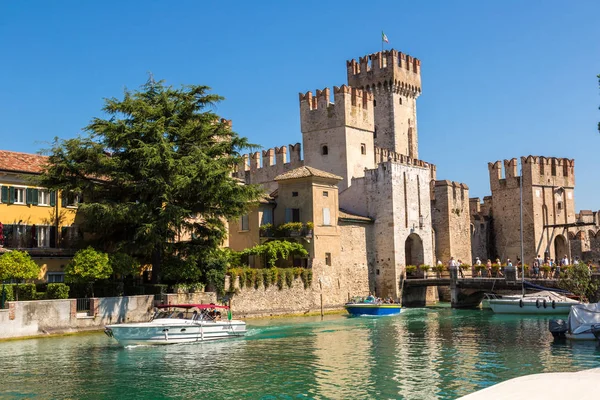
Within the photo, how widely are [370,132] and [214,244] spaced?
60.4 ft

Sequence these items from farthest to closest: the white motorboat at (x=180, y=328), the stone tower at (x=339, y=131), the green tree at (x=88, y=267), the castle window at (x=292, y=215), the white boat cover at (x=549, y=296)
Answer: the stone tower at (x=339, y=131) → the castle window at (x=292, y=215) → the white boat cover at (x=549, y=296) → the green tree at (x=88, y=267) → the white motorboat at (x=180, y=328)

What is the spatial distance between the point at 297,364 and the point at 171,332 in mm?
6700

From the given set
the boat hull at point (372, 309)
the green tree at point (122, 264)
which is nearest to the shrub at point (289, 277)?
the boat hull at point (372, 309)

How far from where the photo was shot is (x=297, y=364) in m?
20.6

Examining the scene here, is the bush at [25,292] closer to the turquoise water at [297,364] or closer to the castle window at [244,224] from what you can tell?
the turquoise water at [297,364]

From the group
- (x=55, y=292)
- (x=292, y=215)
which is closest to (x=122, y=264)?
(x=55, y=292)

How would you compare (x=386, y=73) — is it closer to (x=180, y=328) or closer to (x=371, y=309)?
(x=371, y=309)

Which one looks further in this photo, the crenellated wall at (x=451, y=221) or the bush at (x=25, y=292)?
the crenellated wall at (x=451, y=221)

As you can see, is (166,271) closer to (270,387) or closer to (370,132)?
(270,387)

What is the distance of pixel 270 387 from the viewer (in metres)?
17.3

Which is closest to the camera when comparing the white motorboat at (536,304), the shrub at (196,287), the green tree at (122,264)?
the green tree at (122,264)

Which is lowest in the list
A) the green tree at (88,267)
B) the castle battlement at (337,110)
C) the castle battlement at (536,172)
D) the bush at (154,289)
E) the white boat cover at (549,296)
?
the white boat cover at (549,296)

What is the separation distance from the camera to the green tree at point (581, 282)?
123ft

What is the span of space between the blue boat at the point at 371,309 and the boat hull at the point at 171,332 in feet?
35.6
